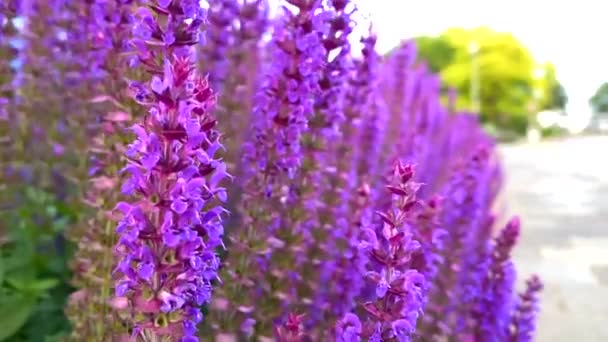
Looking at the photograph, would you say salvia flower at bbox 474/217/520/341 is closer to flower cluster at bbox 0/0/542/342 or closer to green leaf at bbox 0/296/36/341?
flower cluster at bbox 0/0/542/342

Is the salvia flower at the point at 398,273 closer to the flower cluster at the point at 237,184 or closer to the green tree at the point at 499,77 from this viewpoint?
the flower cluster at the point at 237,184

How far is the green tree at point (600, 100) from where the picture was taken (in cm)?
9888

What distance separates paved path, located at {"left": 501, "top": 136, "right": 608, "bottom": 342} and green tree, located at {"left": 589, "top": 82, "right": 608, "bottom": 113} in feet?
290

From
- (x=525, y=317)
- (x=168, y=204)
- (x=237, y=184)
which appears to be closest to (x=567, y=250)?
(x=525, y=317)

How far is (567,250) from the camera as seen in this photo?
763 centimetres

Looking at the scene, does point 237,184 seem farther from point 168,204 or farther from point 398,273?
point 168,204

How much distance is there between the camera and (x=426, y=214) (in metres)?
1.96

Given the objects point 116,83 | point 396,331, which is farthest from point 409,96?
point 396,331

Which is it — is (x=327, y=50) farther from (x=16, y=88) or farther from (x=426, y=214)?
(x=16, y=88)

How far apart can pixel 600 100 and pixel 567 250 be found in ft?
323

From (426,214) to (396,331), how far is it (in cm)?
64

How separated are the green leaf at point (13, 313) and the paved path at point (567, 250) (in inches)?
119

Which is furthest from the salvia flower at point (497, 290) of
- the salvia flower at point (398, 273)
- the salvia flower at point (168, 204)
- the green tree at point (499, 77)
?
the green tree at point (499, 77)

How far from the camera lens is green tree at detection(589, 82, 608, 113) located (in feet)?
324
